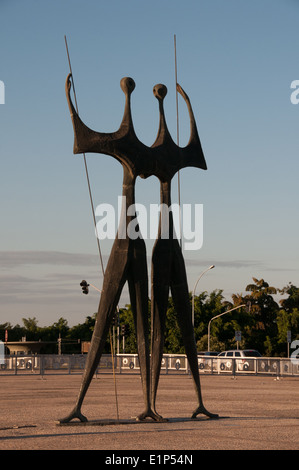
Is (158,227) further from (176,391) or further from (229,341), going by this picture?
(229,341)

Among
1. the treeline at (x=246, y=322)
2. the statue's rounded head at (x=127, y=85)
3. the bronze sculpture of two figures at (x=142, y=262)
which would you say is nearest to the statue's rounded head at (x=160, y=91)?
the bronze sculpture of two figures at (x=142, y=262)

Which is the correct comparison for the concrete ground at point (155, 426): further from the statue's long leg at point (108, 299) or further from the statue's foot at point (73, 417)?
the statue's long leg at point (108, 299)

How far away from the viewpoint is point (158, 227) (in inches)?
578

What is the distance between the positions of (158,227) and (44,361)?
24995mm

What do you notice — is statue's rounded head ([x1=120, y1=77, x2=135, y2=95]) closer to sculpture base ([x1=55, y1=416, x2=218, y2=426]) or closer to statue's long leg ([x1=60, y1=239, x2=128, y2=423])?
statue's long leg ([x1=60, y1=239, x2=128, y2=423])

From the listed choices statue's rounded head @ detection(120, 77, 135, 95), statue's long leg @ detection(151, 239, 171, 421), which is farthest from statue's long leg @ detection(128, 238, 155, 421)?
statue's rounded head @ detection(120, 77, 135, 95)

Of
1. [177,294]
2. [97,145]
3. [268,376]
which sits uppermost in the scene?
[97,145]

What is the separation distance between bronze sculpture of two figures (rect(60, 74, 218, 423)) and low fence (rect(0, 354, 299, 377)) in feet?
77.7

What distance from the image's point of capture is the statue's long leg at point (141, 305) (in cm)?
1390

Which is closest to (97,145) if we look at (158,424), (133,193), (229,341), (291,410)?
(133,193)

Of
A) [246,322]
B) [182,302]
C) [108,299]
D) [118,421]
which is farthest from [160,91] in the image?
[246,322]

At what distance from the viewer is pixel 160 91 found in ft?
49.3

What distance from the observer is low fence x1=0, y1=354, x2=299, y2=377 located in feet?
127

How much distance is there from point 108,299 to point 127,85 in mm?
4088
